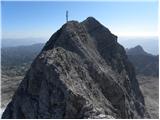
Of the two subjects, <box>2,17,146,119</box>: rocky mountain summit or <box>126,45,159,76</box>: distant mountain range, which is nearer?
<box>2,17,146,119</box>: rocky mountain summit

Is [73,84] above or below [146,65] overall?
above

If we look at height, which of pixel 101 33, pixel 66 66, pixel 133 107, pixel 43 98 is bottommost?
pixel 133 107

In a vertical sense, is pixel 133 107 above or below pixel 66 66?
below

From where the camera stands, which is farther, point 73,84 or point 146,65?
point 146,65

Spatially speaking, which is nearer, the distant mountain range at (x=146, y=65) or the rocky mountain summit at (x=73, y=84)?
the rocky mountain summit at (x=73, y=84)

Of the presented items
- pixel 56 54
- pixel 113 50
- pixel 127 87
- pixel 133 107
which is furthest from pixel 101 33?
pixel 56 54

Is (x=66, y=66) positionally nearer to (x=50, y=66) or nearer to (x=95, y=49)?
(x=50, y=66)

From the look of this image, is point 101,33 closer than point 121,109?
No

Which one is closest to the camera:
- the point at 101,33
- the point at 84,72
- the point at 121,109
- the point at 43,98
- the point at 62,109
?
the point at 62,109
